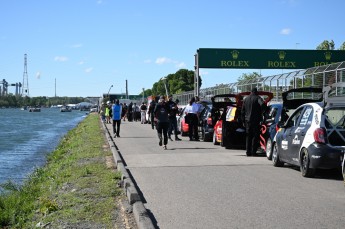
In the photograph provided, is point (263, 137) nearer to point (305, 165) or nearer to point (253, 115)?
point (253, 115)

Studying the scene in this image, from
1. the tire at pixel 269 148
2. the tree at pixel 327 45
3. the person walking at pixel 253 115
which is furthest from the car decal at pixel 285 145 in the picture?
the tree at pixel 327 45

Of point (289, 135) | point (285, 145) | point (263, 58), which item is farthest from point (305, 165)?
point (263, 58)

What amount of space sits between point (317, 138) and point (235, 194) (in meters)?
2.42

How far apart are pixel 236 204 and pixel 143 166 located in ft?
17.9

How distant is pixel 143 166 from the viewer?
13594 mm

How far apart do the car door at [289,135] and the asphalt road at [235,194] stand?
0.35 m

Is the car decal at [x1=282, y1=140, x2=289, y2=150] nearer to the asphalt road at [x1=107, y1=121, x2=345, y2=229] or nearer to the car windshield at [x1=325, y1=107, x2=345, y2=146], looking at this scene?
the asphalt road at [x1=107, y1=121, x2=345, y2=229]

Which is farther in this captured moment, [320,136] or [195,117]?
[195,117]

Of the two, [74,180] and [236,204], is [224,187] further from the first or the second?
[74,180]

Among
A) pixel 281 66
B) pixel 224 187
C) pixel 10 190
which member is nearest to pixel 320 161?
pixel 224 187

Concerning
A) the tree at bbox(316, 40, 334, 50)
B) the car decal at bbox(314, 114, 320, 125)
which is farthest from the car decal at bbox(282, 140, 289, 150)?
the tree at bbox(316, 40, 334, 50)

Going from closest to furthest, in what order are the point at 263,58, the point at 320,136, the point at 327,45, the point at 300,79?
the point at 320,136
the point at 300,79
the point at 263,58
the point at 327,45

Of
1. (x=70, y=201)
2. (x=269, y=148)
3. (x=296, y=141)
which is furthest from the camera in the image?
(x=269, y=148)

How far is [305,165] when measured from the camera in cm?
1120
